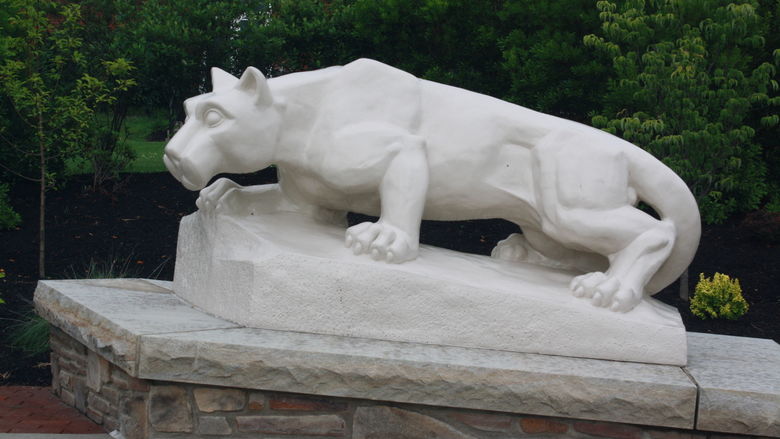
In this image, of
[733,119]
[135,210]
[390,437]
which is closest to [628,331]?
[390,437]

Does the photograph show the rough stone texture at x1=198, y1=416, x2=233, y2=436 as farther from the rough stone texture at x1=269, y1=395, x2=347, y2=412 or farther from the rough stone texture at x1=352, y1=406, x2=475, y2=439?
the rough stone texture at x1=352, y1=406, x2=475, y2=439

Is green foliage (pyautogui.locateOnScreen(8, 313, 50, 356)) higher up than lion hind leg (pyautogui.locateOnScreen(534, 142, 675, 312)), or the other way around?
lion hind leg (pyautogui.locateOnScreen(534, 142, 675, 312))

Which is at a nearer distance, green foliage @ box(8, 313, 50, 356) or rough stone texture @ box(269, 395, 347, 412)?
rough stone texture @ box(269, 395, 347, 412)

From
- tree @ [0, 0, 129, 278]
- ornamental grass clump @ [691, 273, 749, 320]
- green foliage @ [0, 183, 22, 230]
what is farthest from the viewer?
green foliage @ [0, 183, 22, 230]

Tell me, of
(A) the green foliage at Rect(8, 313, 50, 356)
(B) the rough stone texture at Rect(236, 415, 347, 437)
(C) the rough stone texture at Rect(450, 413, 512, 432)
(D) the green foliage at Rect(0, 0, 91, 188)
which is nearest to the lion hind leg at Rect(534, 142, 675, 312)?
(C) the rough stone texture at Rect(450, 413, 512, 432)

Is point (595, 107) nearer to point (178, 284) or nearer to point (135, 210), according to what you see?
point (135, 210)

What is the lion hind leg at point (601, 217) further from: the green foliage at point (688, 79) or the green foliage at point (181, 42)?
the green foliage at point (181, 42)

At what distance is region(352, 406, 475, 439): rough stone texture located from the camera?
3.81m

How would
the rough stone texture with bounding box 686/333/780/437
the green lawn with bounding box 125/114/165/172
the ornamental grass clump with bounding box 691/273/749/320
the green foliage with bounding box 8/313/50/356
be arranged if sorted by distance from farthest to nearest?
the green lawn with bounding box 125/114/165/172 < the ornamental grass clump with bounding box 691/273/749/320 < the green foliage with bounding box 8/313/50/356 < the rough stone texture with bounding box 686/333/780/437

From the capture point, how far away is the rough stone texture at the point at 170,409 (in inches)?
150

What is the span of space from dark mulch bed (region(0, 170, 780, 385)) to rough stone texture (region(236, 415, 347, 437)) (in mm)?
3628

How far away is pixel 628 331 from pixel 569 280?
502 millimetres

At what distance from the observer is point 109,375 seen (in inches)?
167

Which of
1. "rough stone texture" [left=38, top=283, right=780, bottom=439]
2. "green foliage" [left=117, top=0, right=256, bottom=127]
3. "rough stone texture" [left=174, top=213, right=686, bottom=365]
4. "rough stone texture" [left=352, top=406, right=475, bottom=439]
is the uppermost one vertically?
"green foliage" [left=117, top=0, right=256, bottom=127]
